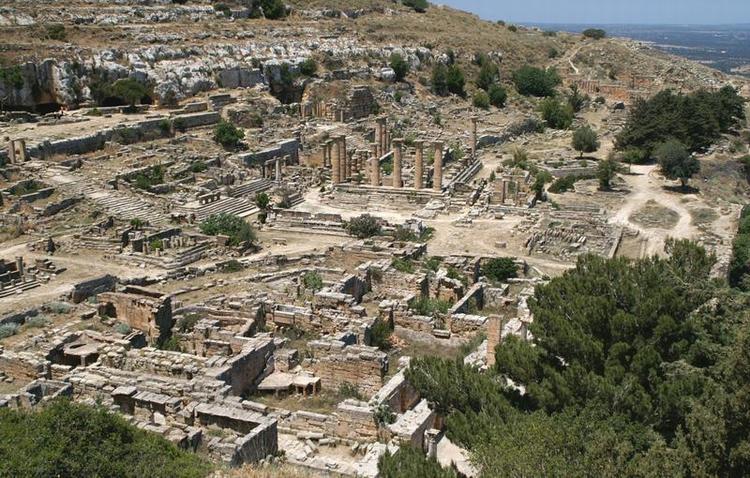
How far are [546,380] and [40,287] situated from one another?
18.2m

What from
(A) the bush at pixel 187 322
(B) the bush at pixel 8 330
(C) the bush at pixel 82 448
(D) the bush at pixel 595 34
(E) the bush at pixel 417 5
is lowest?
(A) the bush at pixel 187 322

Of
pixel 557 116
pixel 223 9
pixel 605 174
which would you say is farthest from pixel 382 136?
pixel 223 9

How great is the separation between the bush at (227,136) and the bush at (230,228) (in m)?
12.5

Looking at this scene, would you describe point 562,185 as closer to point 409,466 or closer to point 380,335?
point 380,335

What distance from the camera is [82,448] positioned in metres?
10.3

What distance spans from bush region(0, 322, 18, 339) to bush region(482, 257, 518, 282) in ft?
47.9

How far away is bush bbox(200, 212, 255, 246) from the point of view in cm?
3006

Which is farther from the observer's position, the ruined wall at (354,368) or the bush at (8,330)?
the bush at (8,330)

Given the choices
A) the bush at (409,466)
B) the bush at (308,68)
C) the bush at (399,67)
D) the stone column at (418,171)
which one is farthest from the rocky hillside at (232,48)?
the bush at (409,466)

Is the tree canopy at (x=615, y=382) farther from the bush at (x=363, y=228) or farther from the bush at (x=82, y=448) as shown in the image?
the bush at (x=363, y=228)

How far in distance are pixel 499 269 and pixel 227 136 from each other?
22.9 m

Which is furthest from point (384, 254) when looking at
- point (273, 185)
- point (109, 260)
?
point (273, 185)

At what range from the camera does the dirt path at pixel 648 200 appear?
33531mm

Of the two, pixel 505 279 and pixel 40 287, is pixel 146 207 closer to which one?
pixel 40 287
